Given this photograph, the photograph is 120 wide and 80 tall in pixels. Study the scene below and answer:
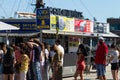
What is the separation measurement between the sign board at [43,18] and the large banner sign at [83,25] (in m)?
4.18

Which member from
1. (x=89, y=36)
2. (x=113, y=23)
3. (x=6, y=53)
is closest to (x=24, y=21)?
(x=89, y=36)

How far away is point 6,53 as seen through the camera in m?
14.1

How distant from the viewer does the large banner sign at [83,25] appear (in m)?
25.0

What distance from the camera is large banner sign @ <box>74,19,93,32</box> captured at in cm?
2497

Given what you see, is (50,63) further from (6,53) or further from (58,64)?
Result: (6,53)

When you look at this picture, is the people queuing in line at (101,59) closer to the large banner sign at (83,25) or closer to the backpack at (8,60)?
the backpack at (8,60)

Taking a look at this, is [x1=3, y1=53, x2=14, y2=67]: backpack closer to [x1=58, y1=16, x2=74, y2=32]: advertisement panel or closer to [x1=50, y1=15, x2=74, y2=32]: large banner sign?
[x1=50, y1=15, x2=74, y2=32]: large banner sign

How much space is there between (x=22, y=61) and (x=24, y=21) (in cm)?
1056

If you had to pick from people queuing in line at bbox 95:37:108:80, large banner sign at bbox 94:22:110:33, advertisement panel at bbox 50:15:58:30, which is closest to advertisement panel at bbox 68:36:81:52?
large banner sign at bbox 94:22:110:33

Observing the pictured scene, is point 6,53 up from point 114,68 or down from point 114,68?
up

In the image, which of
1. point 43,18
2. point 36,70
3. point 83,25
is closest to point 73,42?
point 83,25

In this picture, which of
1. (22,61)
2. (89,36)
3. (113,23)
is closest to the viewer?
(22,61)

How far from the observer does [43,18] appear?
2077 centimetres

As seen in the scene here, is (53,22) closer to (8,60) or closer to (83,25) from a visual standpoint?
(83,25)
